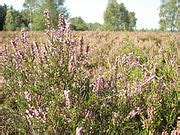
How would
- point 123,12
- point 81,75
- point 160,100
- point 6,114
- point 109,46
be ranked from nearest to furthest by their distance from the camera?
point 81,75 < point 160,100 < point 6,114 < point 109,46 < point 123,12

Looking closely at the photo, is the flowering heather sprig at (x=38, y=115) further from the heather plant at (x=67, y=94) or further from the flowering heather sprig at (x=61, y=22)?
the flowering heather sprig at (x=61, y=22)

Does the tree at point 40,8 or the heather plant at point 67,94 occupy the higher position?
the tree at point 40,8

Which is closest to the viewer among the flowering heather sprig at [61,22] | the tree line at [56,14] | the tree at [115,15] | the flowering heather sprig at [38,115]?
the flowering heather sprig at [38,115]

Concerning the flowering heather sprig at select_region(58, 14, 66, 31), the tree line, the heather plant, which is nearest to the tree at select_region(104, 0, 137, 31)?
the tree line

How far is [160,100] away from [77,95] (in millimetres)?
853

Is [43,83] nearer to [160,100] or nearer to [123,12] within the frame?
[160,100]

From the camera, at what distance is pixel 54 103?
10.8ft

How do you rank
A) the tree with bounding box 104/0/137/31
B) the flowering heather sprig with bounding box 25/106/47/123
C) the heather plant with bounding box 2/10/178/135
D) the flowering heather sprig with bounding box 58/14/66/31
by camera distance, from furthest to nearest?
the tree with bounding box 104/0/137/31, the flowering heather sprig with bounding box 58/14/66/31, the heather plant with bounding box 2/10/178/135, the flowering heather sprig with bounding box 25/106/47/123

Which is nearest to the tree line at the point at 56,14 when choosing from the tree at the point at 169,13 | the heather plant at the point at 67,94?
the tree at the point at 169,13

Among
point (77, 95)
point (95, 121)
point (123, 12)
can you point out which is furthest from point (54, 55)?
point (123, 12)

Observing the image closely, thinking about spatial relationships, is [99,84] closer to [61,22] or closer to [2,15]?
[61,22]

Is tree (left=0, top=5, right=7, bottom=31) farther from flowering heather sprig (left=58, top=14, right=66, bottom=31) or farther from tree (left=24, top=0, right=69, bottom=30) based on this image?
flowering heather sprig (left=58, top=14, right=66, bottom=31)

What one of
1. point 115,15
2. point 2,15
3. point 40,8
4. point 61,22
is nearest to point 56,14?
point 40,8

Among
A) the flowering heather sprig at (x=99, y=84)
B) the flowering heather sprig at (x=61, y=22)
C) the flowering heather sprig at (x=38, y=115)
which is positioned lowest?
the flowering heather sprig at (x=38, y=115)
